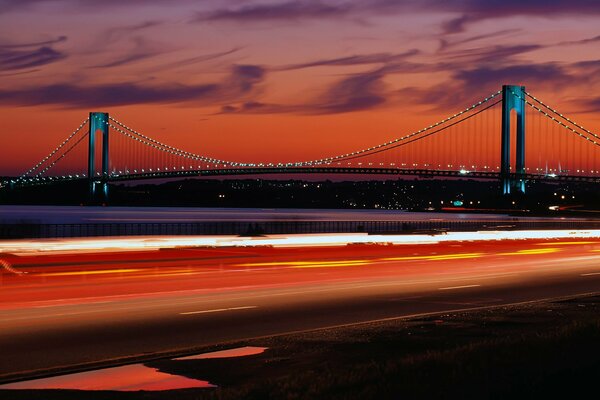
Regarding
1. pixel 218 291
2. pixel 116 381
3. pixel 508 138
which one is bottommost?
pixel 116 381

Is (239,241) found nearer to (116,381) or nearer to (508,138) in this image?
(116,381)

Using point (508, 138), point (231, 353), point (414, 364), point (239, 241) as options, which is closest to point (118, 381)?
point (231, 353)

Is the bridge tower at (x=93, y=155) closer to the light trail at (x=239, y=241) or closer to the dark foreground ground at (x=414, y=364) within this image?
the light trail at (x=239, y=241)

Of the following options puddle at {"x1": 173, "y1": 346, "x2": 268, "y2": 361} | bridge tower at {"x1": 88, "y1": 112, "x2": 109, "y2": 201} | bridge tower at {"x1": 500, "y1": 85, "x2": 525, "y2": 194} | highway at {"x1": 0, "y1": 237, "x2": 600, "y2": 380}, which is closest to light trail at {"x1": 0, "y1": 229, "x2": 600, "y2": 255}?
highway at {"x1": 0, "y1": 237, "x2": 600, "y2": 380}

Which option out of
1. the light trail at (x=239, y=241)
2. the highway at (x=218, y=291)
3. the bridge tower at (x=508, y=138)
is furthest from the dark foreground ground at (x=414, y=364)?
the bridge tower at (x=508, y=138)

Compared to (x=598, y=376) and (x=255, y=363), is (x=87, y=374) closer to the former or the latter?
(x=255, y=363)

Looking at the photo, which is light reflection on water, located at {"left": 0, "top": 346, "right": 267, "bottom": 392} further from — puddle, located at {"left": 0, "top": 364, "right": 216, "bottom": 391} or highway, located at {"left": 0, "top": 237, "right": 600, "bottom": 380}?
highway, located at {"left": 0, "top": 237, "right": 600, "bottom": 380}

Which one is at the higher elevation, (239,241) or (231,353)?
(239,241)

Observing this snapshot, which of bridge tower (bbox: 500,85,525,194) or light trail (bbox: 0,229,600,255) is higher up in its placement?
bridge tower (bbox: 500,85,525,194)
